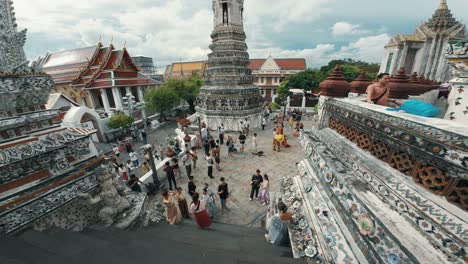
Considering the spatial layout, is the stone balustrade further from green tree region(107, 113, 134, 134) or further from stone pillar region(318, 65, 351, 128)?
green tree region(107, 113, 134, 134)

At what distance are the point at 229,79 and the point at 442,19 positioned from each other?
1959cm

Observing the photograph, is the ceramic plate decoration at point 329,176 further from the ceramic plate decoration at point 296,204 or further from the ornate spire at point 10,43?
the ornate spire at point 10,43

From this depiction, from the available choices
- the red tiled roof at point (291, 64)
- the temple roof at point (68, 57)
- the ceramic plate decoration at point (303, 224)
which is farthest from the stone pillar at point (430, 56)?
the temple roof at point (68, 57)

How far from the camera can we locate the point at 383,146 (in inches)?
89.7

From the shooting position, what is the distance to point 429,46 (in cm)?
1717

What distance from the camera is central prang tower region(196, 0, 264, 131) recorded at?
52.1 ft

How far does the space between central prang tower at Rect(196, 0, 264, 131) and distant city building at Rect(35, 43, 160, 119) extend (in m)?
11.1

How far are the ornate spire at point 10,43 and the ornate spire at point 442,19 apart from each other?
26.7 m

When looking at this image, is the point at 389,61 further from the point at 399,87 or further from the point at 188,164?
the point at 188,164

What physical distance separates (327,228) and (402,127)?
59.2 inches

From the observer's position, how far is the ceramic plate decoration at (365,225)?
178cm

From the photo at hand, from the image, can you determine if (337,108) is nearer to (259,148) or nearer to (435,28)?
(259,148)

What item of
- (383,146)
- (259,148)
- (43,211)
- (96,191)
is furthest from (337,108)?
(259,148)

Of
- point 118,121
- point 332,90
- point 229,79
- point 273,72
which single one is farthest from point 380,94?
point 273,72
